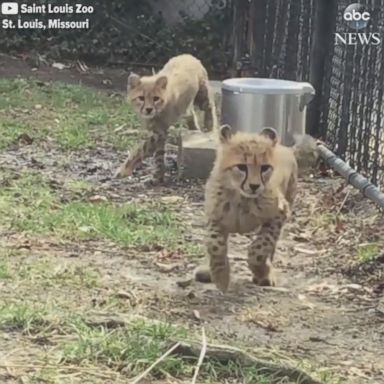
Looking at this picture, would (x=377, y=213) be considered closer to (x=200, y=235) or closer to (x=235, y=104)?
(x=200, y=235)

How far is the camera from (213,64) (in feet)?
38.3

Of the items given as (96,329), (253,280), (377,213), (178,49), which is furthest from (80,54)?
(96,329)

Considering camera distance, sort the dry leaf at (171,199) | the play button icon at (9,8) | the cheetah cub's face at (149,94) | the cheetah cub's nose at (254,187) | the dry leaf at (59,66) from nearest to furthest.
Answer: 1. the cheetah cub's nose at (254,187)
2. the dry leaf at (171,199)
3. the cheetah cub's face at (149,94)
4. the dry leaf at (59,66)
5. the play button icon at (9,8)

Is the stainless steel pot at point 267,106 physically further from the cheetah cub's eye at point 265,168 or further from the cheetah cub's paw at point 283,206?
the cheetah cub's eye at point 265,168

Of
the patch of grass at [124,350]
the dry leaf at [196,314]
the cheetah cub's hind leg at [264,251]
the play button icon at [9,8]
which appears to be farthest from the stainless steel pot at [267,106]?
the play button icon at [9,8]

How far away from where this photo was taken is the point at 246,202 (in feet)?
14.6

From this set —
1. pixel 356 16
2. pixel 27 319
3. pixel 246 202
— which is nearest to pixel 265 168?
pixel 246 202

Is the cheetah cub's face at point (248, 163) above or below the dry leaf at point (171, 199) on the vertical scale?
above

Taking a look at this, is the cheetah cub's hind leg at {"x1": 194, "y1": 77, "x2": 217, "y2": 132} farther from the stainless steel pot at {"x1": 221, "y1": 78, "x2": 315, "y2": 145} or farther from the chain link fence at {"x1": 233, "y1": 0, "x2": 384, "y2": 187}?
the stainless steel pot at {"x1": 221, "y1": 78, "x2": 315, "y2": 145}

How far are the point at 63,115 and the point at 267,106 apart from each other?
2.42 m

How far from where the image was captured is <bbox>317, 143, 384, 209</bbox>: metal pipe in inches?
216

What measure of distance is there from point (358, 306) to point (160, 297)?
726 mm

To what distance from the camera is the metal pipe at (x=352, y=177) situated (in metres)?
5.49

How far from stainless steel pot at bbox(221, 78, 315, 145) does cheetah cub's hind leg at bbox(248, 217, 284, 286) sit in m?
2.21
